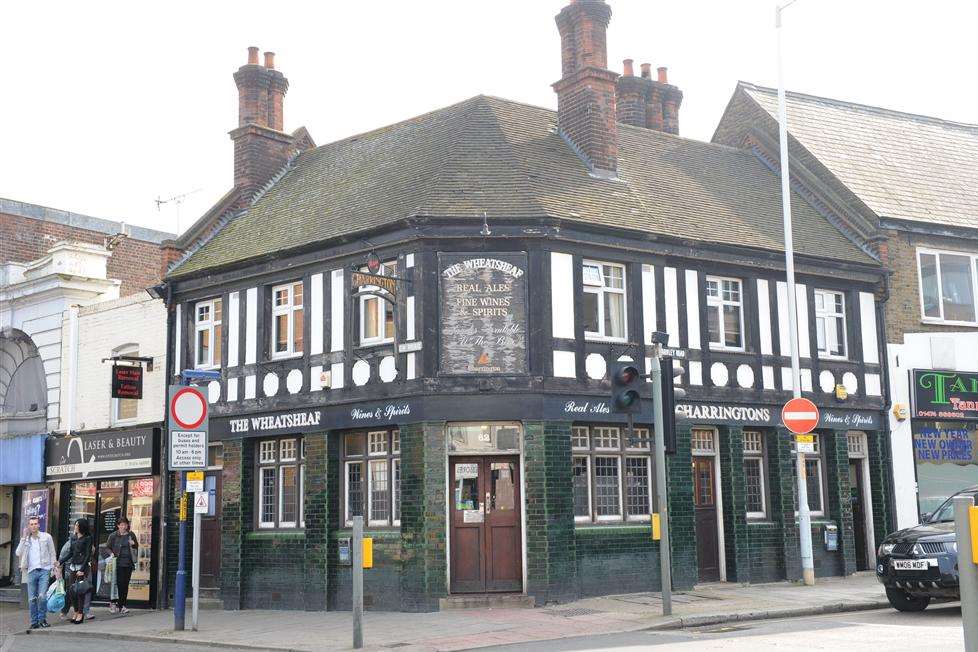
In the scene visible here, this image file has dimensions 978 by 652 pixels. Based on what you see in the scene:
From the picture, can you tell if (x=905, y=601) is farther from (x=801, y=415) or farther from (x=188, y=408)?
(x=188, y=408)

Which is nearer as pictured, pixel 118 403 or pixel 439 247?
pixel 439 247

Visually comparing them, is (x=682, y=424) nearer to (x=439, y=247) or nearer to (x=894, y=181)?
(x=439, y=247)

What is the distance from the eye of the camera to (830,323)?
2244 cm

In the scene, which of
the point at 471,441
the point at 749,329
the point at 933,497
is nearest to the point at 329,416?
the point at 471,441

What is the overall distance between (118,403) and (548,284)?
1105cm

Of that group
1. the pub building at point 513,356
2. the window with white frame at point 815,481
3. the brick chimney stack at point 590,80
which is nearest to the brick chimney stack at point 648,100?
the pub building at point 513,356

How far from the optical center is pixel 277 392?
2078cm

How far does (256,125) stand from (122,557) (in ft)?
31.2

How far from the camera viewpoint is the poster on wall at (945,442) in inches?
914

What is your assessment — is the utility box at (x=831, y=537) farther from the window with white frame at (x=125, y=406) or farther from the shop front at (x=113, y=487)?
the window with white frame at (x=125, y=406)

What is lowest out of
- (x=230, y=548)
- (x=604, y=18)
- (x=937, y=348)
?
(x=230, y=548)

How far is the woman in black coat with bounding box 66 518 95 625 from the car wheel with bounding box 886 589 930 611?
13.3 meters

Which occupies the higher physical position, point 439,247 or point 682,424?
point 439,247

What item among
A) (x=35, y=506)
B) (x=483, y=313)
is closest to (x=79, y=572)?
(x=35, y=506)
